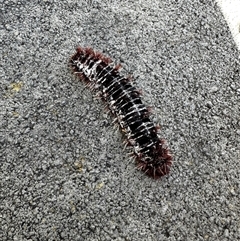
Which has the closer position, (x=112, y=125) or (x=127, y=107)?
(x=127, y=107)

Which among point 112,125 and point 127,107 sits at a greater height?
point 127,107

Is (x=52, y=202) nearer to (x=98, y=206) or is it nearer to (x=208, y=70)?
(x=98, y=206)

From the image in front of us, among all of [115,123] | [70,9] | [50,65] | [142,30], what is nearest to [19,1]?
[70,9]
